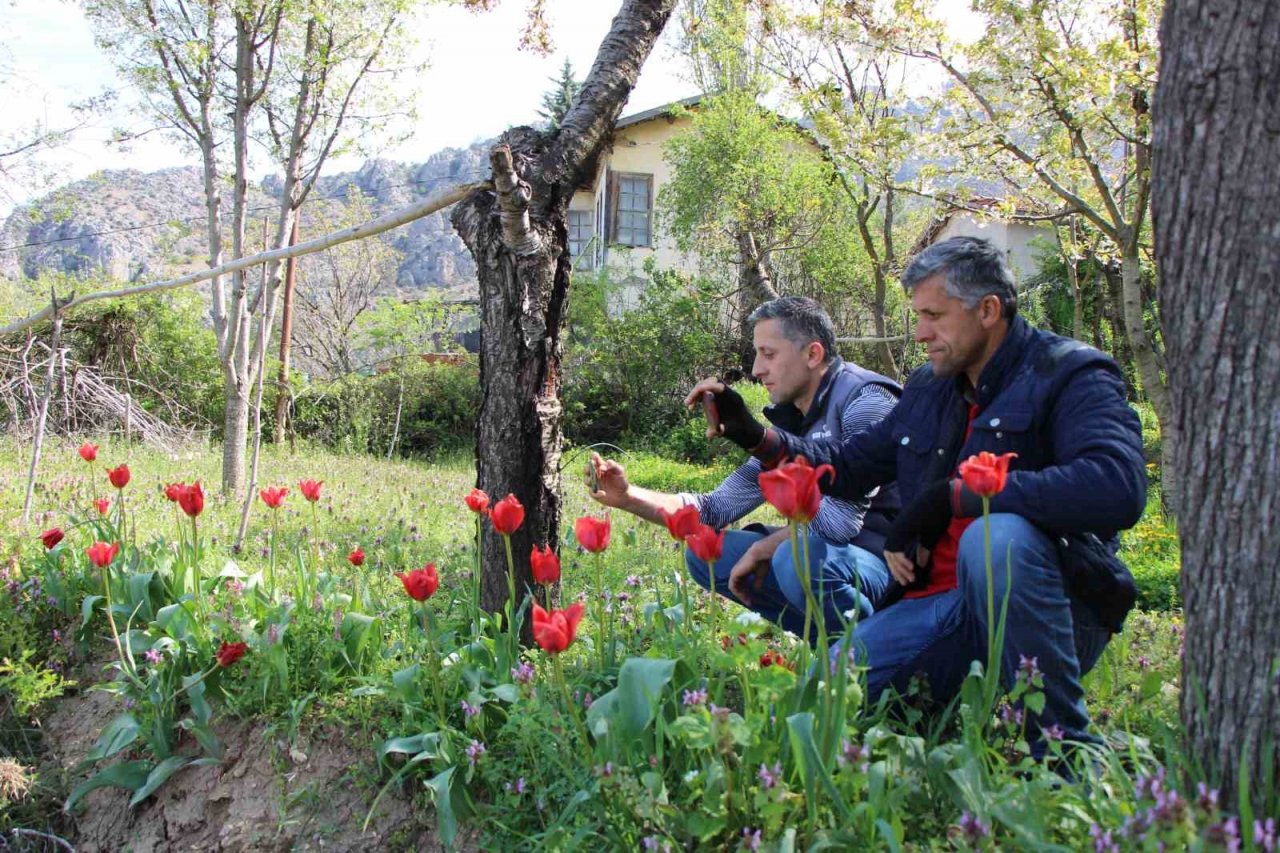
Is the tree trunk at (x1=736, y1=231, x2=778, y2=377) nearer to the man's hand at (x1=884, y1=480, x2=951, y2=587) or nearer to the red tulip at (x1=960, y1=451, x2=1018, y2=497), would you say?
the man's hand at (x1=884, y1=480, x2=951, y2=587)

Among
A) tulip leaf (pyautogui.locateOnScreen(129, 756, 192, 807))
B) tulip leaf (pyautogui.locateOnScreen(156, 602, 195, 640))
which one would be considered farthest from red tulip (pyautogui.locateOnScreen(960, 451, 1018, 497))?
tulip leaf (pyautogui.locateOnScreen(156, 602, 195, 640))

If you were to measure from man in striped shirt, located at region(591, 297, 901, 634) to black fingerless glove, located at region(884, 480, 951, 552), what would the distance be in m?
0.37

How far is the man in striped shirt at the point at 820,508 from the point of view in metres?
2.91

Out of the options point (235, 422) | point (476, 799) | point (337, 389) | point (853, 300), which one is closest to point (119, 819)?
point (476, 799)

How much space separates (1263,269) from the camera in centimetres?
160

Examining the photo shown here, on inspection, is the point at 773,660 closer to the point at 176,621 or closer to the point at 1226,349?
→ the point at 1226,349

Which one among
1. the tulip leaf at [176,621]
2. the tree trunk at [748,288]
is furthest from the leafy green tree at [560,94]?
the tulip leaf at [176,621]

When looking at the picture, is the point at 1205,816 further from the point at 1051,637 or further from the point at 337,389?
the point at 337,389

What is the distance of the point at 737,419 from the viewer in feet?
9.93

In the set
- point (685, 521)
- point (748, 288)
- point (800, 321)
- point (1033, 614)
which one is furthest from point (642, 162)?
point (1033, 614)

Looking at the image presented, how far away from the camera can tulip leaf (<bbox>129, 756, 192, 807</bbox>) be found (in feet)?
8.97

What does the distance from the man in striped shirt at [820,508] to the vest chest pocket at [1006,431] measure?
55 cm

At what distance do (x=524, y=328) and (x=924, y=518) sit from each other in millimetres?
1430

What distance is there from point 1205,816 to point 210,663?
8.53 ft
